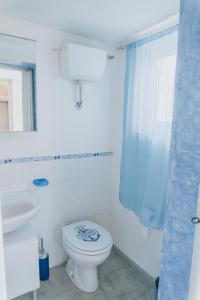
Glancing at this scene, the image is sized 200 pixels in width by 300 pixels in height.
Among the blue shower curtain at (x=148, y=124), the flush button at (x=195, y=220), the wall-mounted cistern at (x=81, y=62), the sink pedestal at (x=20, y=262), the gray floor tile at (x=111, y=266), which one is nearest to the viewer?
the flush button at (x=195, y=220)

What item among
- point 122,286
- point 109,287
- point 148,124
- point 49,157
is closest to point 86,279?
point 109,287

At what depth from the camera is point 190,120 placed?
1.07 meters

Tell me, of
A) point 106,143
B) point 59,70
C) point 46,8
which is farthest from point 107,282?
point 46,8

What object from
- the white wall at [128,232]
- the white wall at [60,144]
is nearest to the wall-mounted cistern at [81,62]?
the white wall at [60,144]

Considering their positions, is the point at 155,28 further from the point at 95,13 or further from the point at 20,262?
the point at 20,262

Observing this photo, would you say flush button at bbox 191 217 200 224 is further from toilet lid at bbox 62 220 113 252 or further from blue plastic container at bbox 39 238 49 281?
blue plastic container at bbox 39 238 49 281

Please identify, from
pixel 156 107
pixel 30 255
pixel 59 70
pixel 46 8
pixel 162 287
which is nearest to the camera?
pixel 162 287

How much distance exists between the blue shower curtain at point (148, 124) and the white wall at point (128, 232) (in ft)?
0.61

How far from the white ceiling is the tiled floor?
196 centimetres

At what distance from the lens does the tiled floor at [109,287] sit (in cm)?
177

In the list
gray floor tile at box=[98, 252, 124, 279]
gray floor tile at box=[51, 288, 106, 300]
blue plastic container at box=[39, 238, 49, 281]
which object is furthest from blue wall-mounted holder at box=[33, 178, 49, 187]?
gray floor tile at box=[98, 252, 124, 279]

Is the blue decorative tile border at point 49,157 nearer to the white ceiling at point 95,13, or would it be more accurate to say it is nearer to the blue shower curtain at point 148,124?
the blue shower curtain at point 148,124

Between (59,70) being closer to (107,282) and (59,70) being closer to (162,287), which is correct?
(162,287)

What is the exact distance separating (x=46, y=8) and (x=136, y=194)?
5.11 feet
